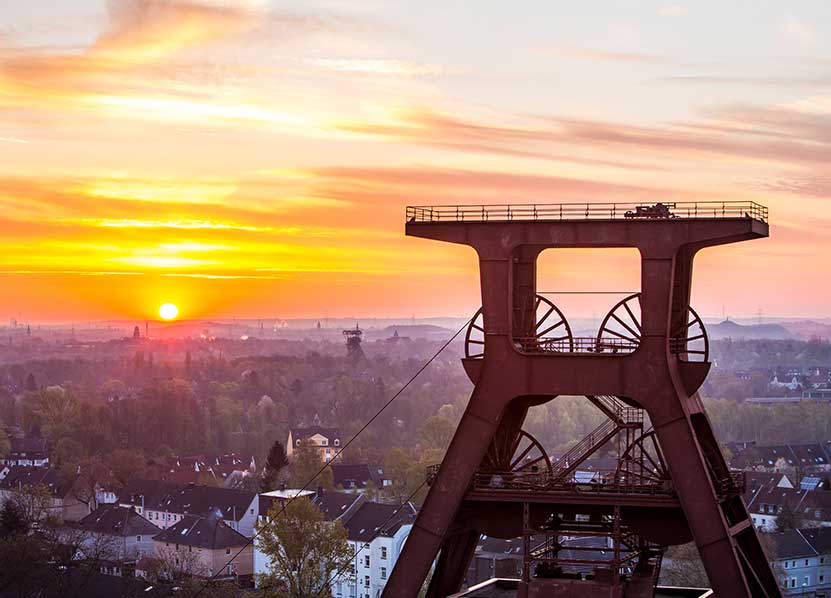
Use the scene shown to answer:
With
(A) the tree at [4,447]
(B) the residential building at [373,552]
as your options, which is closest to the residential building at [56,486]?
(A) the tree at [4,447]

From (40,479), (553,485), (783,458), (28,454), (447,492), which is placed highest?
(28,454)

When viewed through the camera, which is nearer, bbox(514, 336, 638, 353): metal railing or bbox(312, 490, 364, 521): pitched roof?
bbox(514, 336, 638, 353): metal railing

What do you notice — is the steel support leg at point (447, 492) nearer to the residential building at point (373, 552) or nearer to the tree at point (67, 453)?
the residential building at point (373, 552)

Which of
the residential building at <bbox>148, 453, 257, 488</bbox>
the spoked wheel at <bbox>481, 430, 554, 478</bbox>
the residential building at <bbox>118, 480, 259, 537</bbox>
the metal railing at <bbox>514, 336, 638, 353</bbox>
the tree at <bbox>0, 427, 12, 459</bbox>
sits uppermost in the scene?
the tree at <bbox>0, 427, 12, 459</bbox>

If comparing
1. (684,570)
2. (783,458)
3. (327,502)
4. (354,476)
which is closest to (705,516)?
(684,570)

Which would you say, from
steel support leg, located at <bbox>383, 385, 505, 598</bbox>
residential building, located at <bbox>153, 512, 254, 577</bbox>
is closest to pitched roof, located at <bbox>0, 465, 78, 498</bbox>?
residential building, located at <bbox>153, 512, 254, 577</bbox>

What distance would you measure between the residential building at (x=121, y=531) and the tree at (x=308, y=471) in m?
14.2

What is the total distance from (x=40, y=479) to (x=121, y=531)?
117 feet

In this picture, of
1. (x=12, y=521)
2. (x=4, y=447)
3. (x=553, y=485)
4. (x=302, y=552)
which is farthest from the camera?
(x=4, y=447)

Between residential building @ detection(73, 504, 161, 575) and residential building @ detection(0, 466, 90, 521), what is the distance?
14.5 m

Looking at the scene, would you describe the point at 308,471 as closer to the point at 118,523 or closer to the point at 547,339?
the point at 118,523

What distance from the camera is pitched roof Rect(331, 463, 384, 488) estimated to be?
521 ft

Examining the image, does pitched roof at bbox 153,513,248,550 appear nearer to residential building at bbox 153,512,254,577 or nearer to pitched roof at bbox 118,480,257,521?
residential building at bbox 153,512,254,577

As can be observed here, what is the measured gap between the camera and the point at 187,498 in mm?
144375
